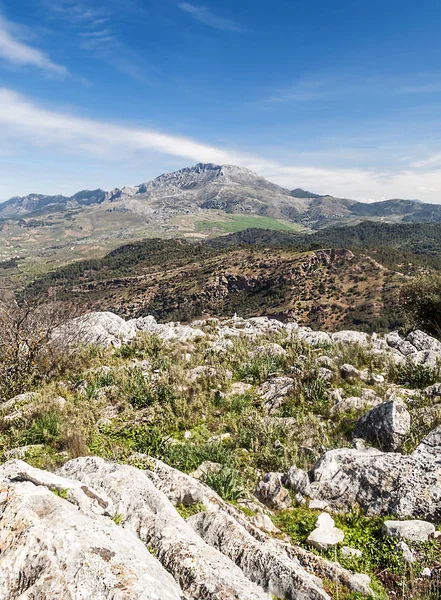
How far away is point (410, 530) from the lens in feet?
15.4

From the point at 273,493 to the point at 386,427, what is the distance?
304 centimetres

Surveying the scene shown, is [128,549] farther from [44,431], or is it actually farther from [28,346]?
[28,346]

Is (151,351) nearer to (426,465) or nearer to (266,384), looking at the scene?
(266,384)

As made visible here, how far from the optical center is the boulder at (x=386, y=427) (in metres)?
7.19

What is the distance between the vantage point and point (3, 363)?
11.1 meters

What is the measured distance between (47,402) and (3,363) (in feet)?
9.29

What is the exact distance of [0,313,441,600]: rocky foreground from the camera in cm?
320

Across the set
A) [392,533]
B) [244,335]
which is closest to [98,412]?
[392,533]

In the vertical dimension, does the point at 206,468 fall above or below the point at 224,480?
below

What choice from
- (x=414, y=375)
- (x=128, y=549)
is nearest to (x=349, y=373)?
(x=414, y=375)

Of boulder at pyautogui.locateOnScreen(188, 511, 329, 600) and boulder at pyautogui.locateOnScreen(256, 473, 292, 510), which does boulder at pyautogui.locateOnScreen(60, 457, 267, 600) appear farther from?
boulder at pyautogui.locateOnScreen(256, 473, 292, 510)

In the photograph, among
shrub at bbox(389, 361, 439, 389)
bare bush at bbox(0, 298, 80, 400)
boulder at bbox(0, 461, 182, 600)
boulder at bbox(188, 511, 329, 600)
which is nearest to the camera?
boulder at bbox(0, 461, 182, 600)

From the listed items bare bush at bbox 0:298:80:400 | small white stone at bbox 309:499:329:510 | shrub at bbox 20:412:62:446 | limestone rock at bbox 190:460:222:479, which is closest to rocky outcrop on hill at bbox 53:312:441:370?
bare bush at bbox 0:298:80:400

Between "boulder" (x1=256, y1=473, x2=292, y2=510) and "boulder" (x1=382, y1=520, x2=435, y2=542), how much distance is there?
159 centimetres
